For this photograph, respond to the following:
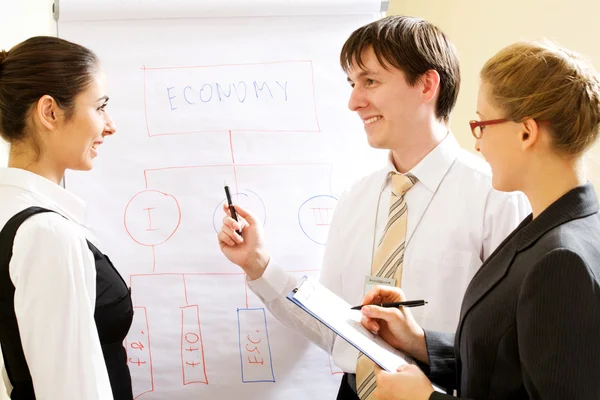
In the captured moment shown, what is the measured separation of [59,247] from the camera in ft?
4.14

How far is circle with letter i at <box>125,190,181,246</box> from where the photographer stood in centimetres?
195

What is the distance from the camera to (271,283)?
1852mm

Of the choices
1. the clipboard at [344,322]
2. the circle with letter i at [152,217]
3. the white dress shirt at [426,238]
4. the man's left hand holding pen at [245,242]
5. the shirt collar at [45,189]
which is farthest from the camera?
the circle with letter i at [152,217]

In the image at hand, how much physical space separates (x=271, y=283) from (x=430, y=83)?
2.46 ft

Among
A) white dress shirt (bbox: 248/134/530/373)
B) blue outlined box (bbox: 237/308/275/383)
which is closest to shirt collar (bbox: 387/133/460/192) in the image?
white dress shirt (bbox: 248/134/530/373)

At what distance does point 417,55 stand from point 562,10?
2.74 feet

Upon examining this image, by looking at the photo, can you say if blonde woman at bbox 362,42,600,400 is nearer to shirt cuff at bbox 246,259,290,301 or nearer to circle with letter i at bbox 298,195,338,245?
shirt cuff at bbox 246,259,290,301

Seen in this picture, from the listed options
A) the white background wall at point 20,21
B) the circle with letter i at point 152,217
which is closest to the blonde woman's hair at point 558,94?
the circle with letter i at point 152,217

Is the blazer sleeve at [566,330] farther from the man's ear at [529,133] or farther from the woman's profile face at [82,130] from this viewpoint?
the woman's profile face at [82,130]

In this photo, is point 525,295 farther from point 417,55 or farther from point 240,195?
point 240,195

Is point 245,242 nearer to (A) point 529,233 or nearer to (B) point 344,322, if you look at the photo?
(B) point 344,322

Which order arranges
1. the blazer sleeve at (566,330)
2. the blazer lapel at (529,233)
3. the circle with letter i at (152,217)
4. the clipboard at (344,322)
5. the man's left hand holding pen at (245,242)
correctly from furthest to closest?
the circle with letter i at (152,217) → the man's left hand holding pen at (245,242) → the clipboard at (344,322) → the blazer lapel at (529,233) → the blazer sleeve at (566,330)

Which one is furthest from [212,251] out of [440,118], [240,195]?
[440,118]

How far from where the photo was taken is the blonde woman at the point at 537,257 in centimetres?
96
